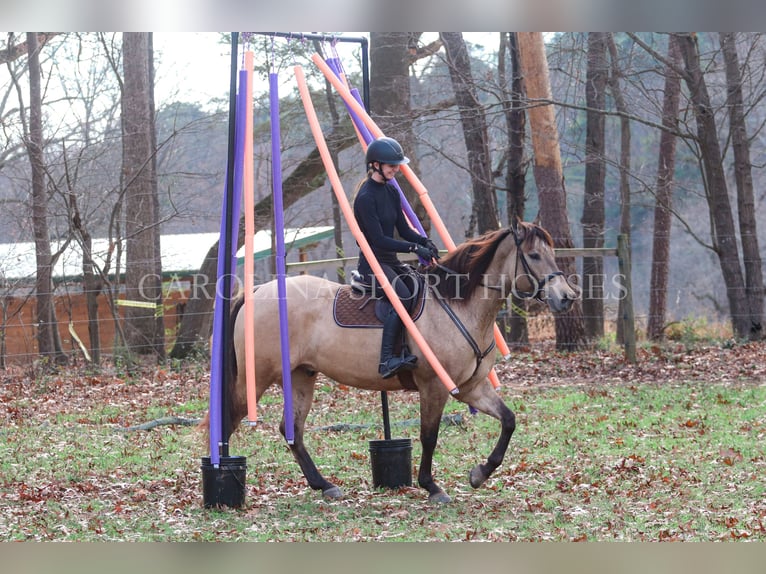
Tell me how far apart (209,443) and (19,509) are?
1.54 m

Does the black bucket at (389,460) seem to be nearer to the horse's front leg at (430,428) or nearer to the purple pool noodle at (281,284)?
the horse's front leg at (430,428)

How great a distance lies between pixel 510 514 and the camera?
6961 mm

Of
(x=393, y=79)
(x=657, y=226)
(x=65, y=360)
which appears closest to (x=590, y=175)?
(x=657, y=226)

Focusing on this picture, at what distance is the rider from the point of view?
7504 millimetres

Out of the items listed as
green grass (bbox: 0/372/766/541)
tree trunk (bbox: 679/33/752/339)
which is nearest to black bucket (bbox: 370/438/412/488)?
green grass (bbox: 0/372/766/541)

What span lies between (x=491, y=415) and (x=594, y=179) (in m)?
14.2

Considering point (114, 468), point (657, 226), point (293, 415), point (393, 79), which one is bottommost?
point (114, 468)

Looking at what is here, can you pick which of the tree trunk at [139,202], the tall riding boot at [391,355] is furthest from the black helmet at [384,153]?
the tree trunk at [139,202]

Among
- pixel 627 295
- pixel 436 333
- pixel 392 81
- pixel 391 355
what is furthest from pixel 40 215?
pixel 436 333

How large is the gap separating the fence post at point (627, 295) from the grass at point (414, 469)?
1627 mm

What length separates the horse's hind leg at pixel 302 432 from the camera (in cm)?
788

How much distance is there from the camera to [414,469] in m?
8.78

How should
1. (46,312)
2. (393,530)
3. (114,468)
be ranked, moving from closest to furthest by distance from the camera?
(393,530), (114,468), (46,312)

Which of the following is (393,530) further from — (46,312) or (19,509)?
(46,312)
